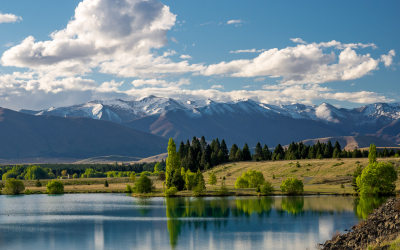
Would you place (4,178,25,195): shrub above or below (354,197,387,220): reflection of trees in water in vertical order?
above

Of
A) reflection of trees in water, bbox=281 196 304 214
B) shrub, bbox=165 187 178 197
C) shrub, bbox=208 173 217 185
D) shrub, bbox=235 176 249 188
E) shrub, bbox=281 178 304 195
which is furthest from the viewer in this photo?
shrub, bbox=208 173 217 185

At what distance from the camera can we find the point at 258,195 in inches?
4225

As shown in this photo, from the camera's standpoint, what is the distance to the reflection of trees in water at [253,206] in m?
75.5

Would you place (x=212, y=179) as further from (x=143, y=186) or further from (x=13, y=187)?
(x=13, y=187)

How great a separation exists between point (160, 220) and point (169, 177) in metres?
51.7

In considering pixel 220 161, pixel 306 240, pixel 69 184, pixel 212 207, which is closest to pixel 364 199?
→ pixel 212 207

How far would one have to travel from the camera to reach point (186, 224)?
64875mm

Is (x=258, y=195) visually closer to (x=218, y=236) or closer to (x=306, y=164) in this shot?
(x=306, y=164)

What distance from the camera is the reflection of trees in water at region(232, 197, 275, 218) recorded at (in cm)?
7550

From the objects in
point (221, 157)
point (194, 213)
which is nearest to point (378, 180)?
point (194, 213)

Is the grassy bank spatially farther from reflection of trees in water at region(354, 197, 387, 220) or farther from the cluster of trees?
reflection of trees in water at region(354, 197, 387, 220)

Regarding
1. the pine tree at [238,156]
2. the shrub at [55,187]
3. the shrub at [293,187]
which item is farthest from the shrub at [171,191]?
the pine tree at [238,156]

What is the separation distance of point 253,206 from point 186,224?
2477cm

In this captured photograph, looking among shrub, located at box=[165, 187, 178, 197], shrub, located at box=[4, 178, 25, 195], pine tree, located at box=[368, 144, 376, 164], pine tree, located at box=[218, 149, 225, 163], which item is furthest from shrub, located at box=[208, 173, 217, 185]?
shrub, located at box=[4, 178, 25, 195]
